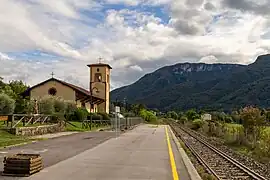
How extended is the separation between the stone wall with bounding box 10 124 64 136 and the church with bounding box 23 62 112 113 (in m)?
20.6

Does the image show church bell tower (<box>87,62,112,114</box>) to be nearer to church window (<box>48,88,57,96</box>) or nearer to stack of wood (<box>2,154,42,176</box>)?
church window (<box>48,88,57,96</box>)

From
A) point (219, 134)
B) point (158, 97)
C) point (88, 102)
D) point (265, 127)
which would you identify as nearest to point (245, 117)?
point (265, 127)

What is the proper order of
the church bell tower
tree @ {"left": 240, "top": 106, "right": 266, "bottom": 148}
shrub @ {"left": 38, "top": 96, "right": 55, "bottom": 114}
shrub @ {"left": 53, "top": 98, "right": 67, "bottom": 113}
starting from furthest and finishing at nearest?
the church bell tower < shrub @ {"left": 53, "top": 98, "right": 67, "bottom": 113} < shrub @ {"left": 38, "top": 96, "right": 55, "bottom": 114} < tree @ {"left": 240, "top": 106, "right": 266, "bottom": 148}

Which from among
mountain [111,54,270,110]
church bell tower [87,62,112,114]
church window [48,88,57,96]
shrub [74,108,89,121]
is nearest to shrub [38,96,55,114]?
shrub [74,108,89,121]

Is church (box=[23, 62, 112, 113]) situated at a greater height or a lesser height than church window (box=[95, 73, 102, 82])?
lesser

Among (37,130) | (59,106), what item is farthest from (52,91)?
(37,130)

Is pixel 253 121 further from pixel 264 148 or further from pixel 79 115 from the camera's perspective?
pixel 79 115

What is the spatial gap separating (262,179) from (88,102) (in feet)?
221

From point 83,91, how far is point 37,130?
1779 inches

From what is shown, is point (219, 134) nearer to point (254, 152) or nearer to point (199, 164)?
point (254, 152)

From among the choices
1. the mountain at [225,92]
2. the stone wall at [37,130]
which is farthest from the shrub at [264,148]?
the mountain at [225,92]

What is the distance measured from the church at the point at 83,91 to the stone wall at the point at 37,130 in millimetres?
20572

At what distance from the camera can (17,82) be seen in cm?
10256

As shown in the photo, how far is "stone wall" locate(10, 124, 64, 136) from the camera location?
31.2 metres
